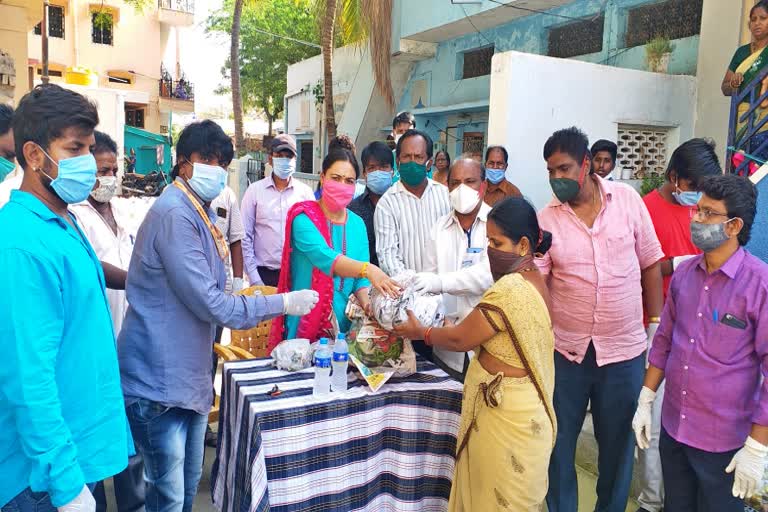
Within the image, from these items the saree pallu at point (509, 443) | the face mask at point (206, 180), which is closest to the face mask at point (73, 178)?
the face mask at point (206, 180)

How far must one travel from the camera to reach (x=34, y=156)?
1.77 metres

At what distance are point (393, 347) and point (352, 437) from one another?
47 cm

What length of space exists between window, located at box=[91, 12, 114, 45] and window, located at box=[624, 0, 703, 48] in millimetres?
23390

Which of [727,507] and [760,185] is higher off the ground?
[760,185]

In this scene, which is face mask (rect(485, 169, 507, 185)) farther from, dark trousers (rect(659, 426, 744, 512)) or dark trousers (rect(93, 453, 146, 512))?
dark trousers (rect(93, 453, 146, 512))

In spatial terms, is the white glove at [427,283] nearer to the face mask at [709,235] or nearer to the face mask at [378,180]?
the face mask at [709,235]

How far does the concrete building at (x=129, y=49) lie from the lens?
932 inches

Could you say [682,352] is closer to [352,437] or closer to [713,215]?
[713,215]

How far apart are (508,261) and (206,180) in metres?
1.38

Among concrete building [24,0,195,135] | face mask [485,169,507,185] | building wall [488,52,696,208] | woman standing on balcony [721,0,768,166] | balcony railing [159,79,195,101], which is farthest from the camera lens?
balcony railing [159,79,195,101]

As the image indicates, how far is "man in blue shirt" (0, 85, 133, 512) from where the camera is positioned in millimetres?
1599

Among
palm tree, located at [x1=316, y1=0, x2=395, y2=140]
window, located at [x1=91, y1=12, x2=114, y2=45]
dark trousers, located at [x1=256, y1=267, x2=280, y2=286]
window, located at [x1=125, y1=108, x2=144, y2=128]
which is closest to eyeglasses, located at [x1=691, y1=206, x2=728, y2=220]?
dark trousers, located at [x1=256, y1=267, x2=280, y2=286]

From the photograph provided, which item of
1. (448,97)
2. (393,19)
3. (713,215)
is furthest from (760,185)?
(393,19)

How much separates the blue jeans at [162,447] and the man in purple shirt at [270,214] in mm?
2470
